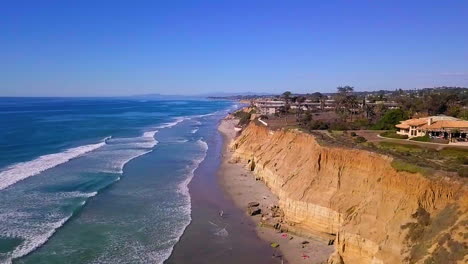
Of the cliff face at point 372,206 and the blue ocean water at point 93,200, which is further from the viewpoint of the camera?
the blue ocean water at point 93,200

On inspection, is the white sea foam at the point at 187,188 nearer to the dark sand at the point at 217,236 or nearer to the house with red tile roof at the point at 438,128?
the dark sand at the point at 217,236

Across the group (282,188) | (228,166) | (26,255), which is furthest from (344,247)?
(228,166)

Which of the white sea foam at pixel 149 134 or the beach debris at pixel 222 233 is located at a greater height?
the white sea foam at pixel 149 134

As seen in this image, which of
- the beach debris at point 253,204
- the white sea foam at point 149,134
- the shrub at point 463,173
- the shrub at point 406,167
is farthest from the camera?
the white sea foam at point 149,134

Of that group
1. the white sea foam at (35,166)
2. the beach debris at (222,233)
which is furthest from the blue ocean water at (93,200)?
the beach debris at (222,233)

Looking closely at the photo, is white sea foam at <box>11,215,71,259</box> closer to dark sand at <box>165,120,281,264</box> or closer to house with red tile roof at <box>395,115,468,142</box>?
dark sand at <box>165,120,281,264</box>

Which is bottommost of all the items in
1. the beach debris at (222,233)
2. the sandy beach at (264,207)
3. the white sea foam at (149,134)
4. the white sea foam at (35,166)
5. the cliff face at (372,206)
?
the beach debris at (222,233)

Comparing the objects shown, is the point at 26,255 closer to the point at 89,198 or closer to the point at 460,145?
the point at 89,198

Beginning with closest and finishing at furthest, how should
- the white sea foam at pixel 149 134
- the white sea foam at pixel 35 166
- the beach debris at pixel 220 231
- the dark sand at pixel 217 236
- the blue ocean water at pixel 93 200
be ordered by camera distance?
the dark sand at pixel 217 236 → the blue ocean water at pixel 93 200 → the beach debris at pixel 220 231 → the white sea foam at pixel 35 166 → the white sea foam at pixel 149 134
